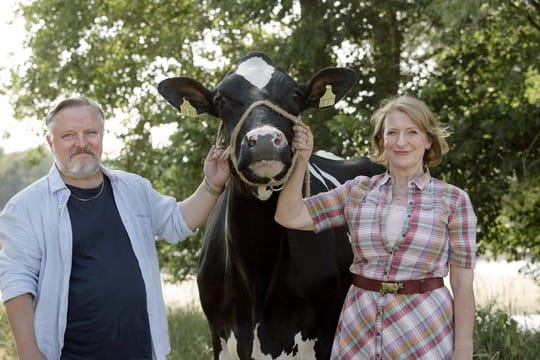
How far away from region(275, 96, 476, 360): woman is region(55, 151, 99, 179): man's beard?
3.99 feet

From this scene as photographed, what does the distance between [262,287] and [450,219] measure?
1.39 meters

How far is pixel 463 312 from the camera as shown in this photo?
3.56 m

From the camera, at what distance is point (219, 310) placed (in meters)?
4.98

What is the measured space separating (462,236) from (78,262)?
173 centimetres

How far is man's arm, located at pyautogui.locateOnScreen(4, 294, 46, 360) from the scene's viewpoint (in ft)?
11.6

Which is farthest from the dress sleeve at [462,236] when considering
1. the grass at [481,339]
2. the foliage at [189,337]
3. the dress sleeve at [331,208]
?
the foliage at [189,337]

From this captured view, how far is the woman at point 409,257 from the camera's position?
141 inches

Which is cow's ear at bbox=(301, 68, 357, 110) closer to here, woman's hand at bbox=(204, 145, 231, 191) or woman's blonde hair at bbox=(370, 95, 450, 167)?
woman's hand at bbox=(204, 145, 231, 191)

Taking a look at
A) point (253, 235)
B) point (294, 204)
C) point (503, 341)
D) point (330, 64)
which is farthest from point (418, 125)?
point (330, 64)

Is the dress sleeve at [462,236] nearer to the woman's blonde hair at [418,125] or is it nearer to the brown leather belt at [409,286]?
the brown leather belt at [409,286]

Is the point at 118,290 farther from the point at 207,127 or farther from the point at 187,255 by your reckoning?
the point at 187,255

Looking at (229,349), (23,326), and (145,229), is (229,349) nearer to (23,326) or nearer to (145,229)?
(145,229)

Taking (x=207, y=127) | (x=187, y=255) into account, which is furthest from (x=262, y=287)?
(x=187, y=255)

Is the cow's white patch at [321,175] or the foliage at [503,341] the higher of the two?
the cow's white patch at [321,175]
